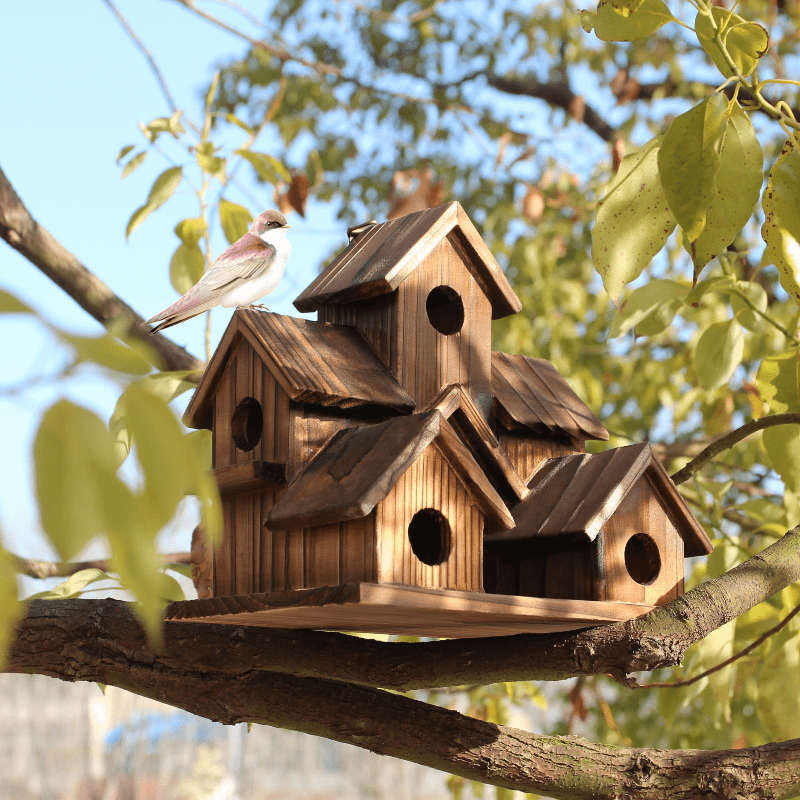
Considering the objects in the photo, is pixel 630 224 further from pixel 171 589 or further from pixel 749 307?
pixel 171 589

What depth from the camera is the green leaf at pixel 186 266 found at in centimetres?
184

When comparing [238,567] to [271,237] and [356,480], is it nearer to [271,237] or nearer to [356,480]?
[356,480]

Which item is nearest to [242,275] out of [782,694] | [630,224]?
[630,224]

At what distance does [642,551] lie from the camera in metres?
1.39

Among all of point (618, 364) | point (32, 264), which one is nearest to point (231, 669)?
point (32, 264)

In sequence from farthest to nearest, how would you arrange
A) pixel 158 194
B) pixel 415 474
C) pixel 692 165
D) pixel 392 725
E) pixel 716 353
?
pixel 158 194 < pixel 716 353 < pixel 392 725 < pixel 415 474 < pixel 692 165

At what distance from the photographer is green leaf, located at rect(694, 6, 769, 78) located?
1.01 metres

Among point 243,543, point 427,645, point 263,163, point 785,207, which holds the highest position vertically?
point 263,163

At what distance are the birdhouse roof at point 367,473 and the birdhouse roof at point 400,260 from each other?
0.23m

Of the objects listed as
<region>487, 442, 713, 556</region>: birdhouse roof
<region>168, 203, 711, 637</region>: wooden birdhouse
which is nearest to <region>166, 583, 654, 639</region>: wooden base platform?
<region>168, 203, 711, 637</region>: wooden birdhouse

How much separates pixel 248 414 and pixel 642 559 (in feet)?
1.94

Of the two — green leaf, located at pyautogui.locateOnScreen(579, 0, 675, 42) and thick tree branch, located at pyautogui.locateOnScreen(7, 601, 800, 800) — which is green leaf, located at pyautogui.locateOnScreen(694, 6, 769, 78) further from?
thick tree branch, located at pyautogui.locateOnScreen(7, 601, 800, 800)

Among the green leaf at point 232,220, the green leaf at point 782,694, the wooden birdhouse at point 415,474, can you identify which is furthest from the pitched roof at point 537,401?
the green leaf at point 232,220

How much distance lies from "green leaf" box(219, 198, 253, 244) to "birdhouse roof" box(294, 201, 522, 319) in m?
0.46
